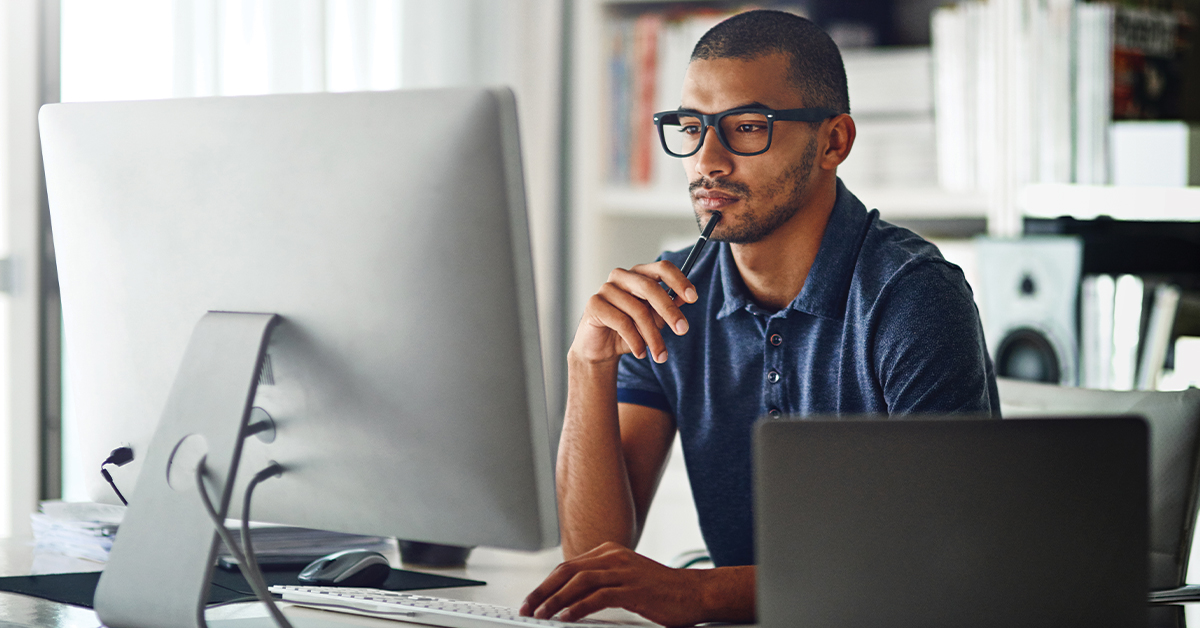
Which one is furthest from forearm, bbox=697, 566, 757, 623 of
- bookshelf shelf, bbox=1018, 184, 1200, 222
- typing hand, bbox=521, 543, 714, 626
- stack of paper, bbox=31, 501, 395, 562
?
bookshelf shelf, bbox=1018, 184, 1200, 222

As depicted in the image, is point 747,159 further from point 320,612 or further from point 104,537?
point 104,537

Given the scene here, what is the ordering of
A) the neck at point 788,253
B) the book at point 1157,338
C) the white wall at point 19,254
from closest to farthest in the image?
the neck at point 788,253, the white wall at point 19,254, the book at point 1157,338

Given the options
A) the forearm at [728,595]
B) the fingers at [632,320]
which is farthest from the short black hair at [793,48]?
the forearm at [728,595]

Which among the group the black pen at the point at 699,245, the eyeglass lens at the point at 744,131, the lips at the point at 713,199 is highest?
the eyeglass lens at the point at 744,131

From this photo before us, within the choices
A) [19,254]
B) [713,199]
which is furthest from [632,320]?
[19,254]

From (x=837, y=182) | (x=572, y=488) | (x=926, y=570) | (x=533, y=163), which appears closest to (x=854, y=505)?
(x=926, y=570)

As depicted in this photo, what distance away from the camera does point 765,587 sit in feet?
2.39

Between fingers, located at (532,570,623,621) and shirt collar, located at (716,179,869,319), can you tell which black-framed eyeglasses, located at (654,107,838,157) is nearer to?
shirt collar, located at (716,179,869,319)

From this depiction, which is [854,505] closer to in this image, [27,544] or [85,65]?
[27,544]

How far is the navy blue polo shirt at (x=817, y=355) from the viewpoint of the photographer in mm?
1233

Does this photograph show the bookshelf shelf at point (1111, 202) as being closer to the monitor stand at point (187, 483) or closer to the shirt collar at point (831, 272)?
the shirt collar at point (831, 272)

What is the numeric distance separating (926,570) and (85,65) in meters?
1.65

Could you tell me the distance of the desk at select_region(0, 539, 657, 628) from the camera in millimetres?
975

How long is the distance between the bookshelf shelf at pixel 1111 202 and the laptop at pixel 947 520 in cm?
161
